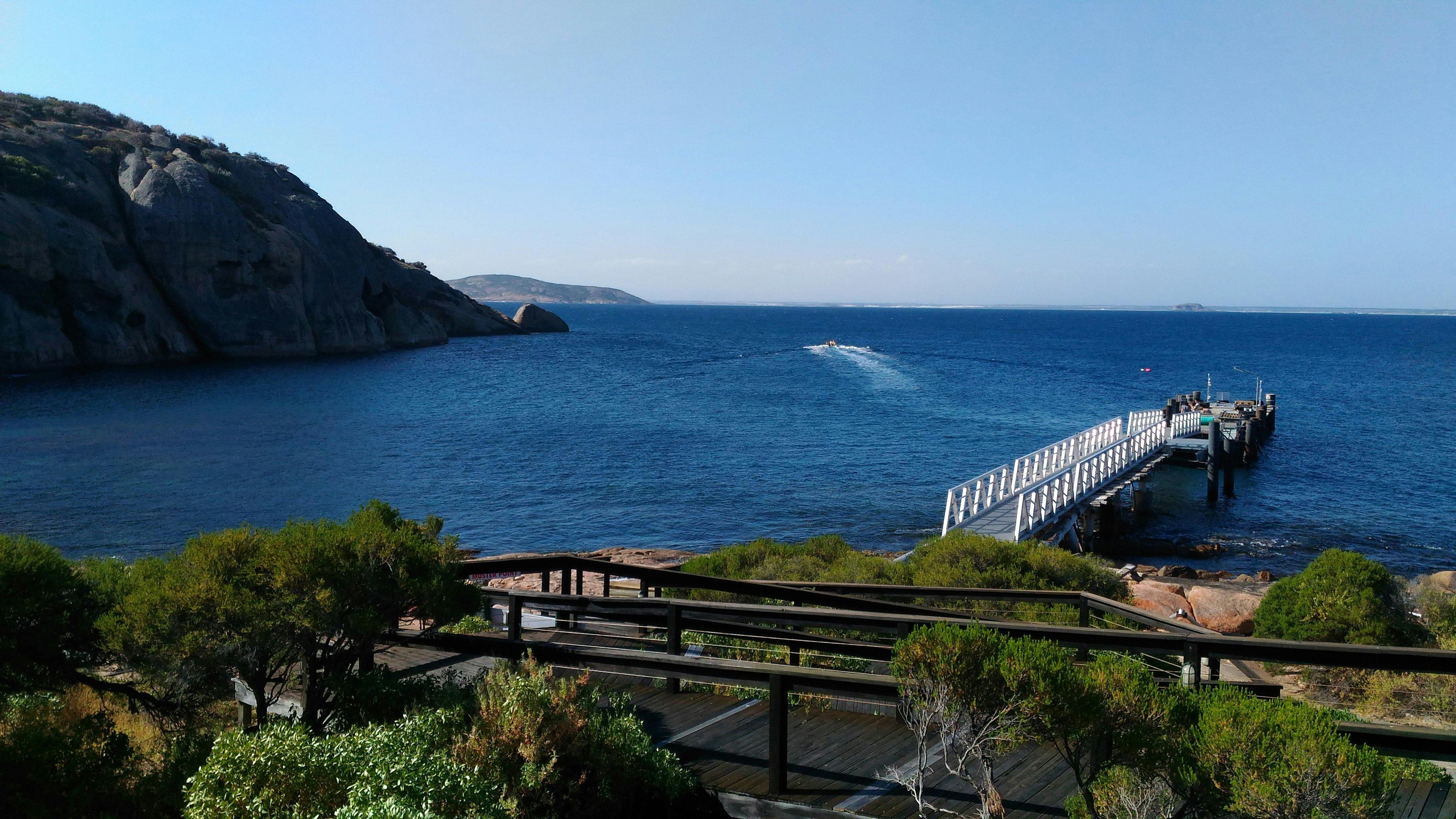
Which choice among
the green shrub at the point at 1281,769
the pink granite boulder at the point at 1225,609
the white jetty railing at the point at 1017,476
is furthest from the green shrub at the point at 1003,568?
the green shrub at the point at 1281,769

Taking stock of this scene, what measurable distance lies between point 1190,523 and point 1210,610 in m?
18.2

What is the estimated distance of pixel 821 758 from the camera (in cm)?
482

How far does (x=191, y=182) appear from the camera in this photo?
7169 cm

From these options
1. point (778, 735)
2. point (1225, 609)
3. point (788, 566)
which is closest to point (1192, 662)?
point (778, 735)

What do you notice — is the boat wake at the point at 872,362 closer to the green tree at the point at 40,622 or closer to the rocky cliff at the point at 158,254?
the rocky cliff at the point at 158,254

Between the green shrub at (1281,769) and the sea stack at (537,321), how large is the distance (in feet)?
418

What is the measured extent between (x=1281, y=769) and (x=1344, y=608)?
9.38 meters

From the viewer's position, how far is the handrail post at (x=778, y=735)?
4367 millimetres

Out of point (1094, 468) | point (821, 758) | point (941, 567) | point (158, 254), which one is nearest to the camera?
point (821, 758)

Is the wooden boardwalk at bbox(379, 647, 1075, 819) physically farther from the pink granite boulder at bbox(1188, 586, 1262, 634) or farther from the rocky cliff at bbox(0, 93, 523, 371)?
the rocky cliff at bbox(0, 93, 523, 371)

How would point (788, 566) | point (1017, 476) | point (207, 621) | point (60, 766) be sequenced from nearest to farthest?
point (60, 766) < point (207, 621) < point (788, 566) < point (1017, 476)

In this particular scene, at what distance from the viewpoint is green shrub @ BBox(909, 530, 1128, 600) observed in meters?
12.9

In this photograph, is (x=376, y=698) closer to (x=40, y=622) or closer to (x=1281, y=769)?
(x=40, y=622)

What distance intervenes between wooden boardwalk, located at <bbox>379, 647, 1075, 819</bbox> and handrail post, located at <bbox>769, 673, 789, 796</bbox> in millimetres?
67
